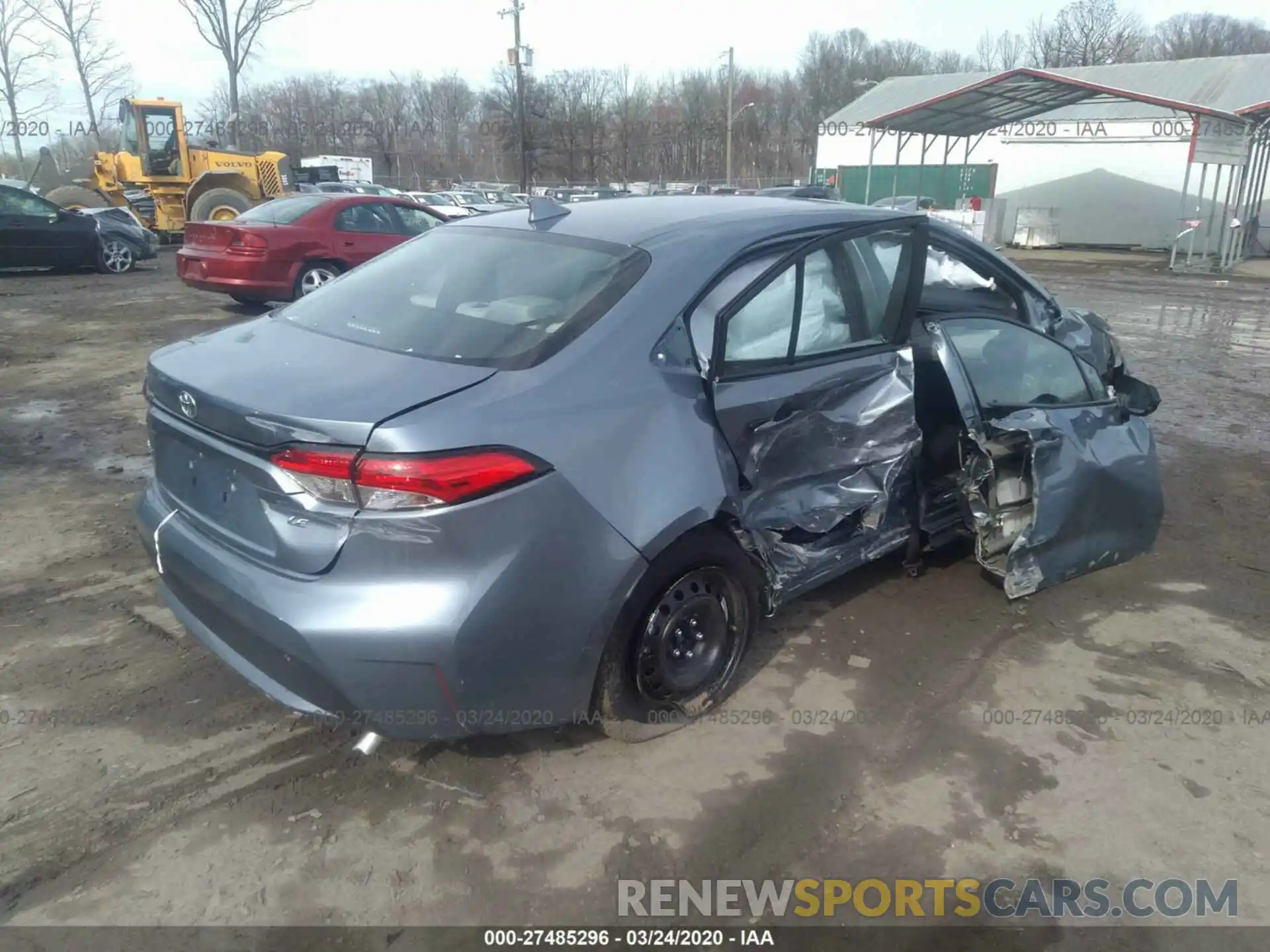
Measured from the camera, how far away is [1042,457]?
386 centimetres

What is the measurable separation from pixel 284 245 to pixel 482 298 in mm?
8214

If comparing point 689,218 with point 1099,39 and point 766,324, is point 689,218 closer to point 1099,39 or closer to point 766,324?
point 766,324

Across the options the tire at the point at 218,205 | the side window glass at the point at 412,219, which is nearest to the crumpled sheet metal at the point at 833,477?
the side window glass at the point at 412,219

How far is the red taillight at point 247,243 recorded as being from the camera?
10.2 metres

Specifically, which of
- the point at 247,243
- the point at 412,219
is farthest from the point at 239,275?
the point at 412,219

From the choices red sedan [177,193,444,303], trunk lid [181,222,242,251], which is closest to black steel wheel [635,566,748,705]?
red sedan [177,193,444,303]

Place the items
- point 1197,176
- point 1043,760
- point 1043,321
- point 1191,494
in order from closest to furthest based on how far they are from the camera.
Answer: point 1043,760
point 1043,321
point 1191,494
point 1197,176

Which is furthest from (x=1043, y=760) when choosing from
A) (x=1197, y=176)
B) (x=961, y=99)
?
(x=1197, y=176)

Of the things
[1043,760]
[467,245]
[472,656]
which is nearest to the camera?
[472,656]

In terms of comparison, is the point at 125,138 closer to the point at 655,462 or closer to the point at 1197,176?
the point at 655,462

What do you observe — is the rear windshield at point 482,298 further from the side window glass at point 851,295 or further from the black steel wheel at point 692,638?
the black steel wheel at point 692,638

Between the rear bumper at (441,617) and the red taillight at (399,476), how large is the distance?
0.05 meters

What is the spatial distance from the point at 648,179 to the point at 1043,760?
64.7 metres

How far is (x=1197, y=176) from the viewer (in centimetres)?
2942
